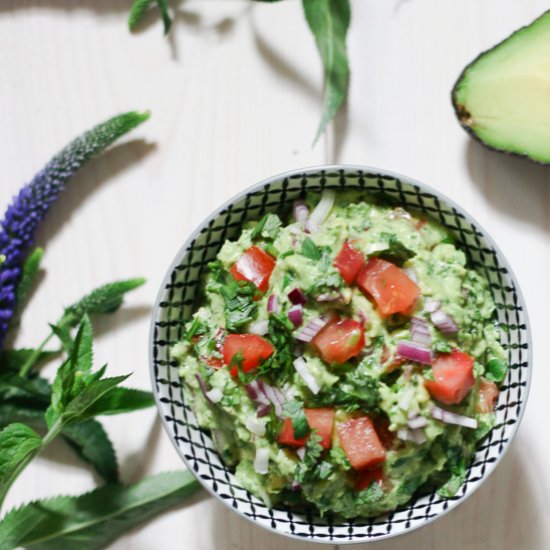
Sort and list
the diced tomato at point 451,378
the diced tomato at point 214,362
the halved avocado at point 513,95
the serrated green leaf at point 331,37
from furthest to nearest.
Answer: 1. the serrated green leaf at point 331,37
2. the halved avocado at point 513,95
3. the diced tomato at point 214,362
4. the diced tomato at point 451,378

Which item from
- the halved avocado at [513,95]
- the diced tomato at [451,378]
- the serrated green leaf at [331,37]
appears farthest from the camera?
the serrated green leaf at [331,37]

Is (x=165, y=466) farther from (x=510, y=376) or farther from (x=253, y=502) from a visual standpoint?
(x=510, y=376)

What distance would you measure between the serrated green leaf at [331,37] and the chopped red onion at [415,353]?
1.94 feet

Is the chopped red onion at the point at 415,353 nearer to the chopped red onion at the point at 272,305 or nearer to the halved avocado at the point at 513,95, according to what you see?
the chopped red onion at the point at 272,305

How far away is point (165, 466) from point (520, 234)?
0.90m

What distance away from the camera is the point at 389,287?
1433 millimetres

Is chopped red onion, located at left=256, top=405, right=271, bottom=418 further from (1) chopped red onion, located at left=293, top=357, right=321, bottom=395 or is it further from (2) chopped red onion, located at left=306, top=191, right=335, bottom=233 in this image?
(2) chopped red onion, located at left=306, top=191, right=335, bottom=233

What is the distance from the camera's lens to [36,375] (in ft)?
6.31

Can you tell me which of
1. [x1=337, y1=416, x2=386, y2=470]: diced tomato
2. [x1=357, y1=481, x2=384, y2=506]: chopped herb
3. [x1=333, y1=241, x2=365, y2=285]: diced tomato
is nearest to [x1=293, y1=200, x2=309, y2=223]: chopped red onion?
[x1=333, y1=241, x2=365, y2=285]: diced tomato

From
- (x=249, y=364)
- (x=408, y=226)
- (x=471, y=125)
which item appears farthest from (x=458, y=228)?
(x=249, y=364)

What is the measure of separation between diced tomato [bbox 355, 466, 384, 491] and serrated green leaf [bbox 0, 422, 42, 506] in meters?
0.59

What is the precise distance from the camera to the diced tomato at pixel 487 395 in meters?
1.54

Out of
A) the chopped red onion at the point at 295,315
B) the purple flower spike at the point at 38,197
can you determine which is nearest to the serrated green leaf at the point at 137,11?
the purple flower spike at the point at 38,197

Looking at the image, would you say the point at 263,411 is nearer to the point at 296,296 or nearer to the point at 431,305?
the point at 296,296
